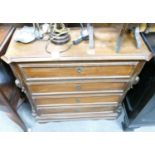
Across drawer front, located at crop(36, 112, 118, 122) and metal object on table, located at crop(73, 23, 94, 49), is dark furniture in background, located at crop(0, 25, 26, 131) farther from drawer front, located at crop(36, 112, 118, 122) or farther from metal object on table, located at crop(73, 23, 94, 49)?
metal object on table, located at crop(73, 23, 94, 49)

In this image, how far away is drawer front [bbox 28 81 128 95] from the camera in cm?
108

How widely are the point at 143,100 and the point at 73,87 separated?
468mm

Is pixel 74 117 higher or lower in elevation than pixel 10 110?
lower

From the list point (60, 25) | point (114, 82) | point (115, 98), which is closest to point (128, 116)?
point (115, 98)

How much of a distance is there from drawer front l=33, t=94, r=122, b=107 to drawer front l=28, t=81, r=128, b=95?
0.22 feet

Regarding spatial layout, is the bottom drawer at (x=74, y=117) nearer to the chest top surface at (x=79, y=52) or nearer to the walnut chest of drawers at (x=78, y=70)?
the walnut chest of drawers at (x=78, y=70)

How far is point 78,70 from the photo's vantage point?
97 cm

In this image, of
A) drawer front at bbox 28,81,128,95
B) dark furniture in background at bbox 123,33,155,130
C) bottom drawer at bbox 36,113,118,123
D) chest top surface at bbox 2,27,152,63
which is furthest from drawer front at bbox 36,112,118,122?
chest top surface at bbox 2,27,152,63

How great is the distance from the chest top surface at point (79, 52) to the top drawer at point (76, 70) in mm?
53

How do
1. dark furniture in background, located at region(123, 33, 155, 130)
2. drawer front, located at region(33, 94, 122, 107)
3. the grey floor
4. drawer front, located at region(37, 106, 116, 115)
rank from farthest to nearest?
the grey floor < drawer front, located at region(37, 106, 116, 115) < drawer front, located at region(33, 94, 122, 107) < dark furniture in background, located at region(123, 33, 155, 130)

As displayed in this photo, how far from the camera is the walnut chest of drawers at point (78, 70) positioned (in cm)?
89

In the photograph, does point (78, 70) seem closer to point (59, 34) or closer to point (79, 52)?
point (79, 52)

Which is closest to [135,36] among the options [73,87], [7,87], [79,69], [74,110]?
[79,69]
